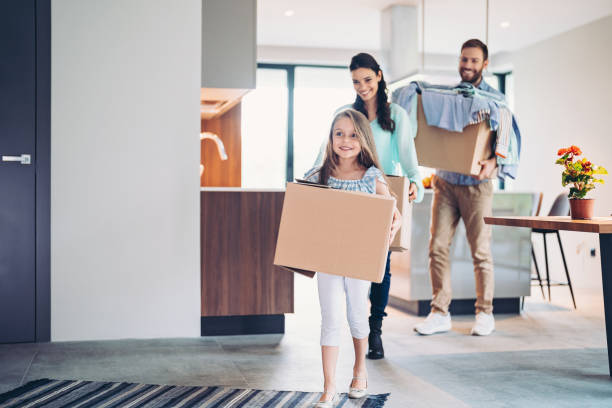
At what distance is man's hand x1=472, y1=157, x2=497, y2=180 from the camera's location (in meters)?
3.17

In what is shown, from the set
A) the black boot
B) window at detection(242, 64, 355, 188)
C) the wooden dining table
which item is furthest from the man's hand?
window at detection(242, 64, 355, 188)

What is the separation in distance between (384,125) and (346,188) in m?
0.58

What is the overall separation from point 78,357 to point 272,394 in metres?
1.02

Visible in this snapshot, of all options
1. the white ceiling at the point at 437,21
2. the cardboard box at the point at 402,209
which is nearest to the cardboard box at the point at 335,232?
the cardboard box at the point at 402,209

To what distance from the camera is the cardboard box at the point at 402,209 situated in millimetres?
2486

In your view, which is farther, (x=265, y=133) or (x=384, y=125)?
(x=265, y=133)

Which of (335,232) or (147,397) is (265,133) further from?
(335,232)

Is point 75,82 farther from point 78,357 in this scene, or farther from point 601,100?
point 601,100

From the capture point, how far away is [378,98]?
2.75 m

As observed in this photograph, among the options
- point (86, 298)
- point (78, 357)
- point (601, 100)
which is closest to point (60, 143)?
point (86, 298)

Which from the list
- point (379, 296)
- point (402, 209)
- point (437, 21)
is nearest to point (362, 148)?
point (402, 209)

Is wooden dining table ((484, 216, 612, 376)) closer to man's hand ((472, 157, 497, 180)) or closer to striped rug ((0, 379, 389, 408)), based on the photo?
man's hand ((472, 157, 497, 180))

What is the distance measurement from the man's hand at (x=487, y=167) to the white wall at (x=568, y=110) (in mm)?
2998

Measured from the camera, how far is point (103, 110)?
125 inches
